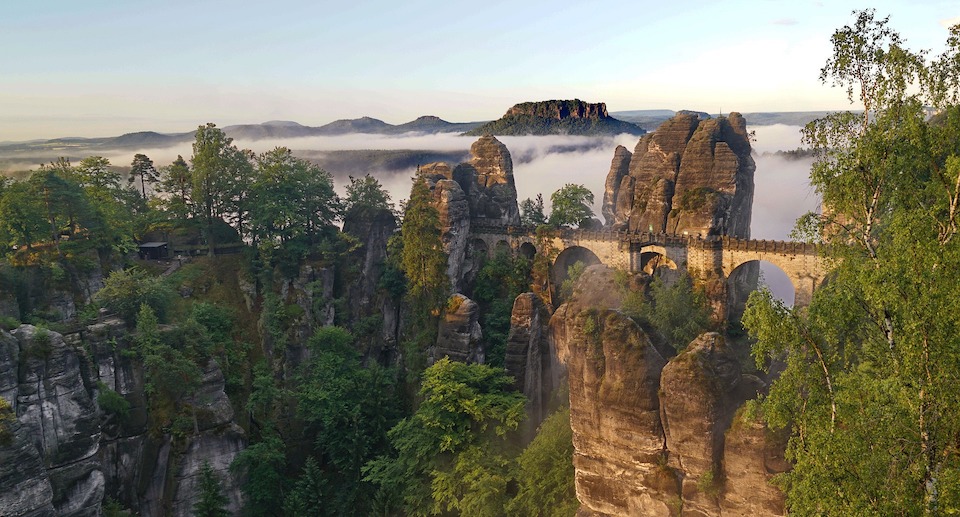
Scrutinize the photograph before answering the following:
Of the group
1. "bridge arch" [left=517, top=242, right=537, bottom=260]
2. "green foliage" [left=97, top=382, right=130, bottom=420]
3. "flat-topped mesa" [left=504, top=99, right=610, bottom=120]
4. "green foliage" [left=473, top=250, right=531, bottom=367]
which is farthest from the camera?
"flat-topped mesa" [left=504, top=99, right=610, bottom=120]

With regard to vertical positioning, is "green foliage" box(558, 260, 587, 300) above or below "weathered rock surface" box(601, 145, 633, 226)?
below

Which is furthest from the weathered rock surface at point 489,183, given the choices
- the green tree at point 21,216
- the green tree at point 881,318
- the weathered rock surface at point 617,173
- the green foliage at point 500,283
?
the green tree at point 881,318

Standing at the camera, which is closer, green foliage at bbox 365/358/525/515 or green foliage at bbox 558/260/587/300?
green foliage at bbox 365/358/525/515

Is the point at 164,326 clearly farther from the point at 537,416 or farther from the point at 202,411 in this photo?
the point at 537,416

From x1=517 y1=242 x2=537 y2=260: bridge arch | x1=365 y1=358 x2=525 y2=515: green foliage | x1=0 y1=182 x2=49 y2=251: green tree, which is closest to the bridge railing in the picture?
x1=517 y1=242 x2=537 y2=260: bridge arch

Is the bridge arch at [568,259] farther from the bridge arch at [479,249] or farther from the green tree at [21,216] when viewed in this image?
the green tree at [21,216]

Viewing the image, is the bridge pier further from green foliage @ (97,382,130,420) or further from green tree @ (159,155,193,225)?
green foliage @ (97,382,130,420)

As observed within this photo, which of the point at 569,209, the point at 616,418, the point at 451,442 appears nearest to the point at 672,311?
the point at 451,442
